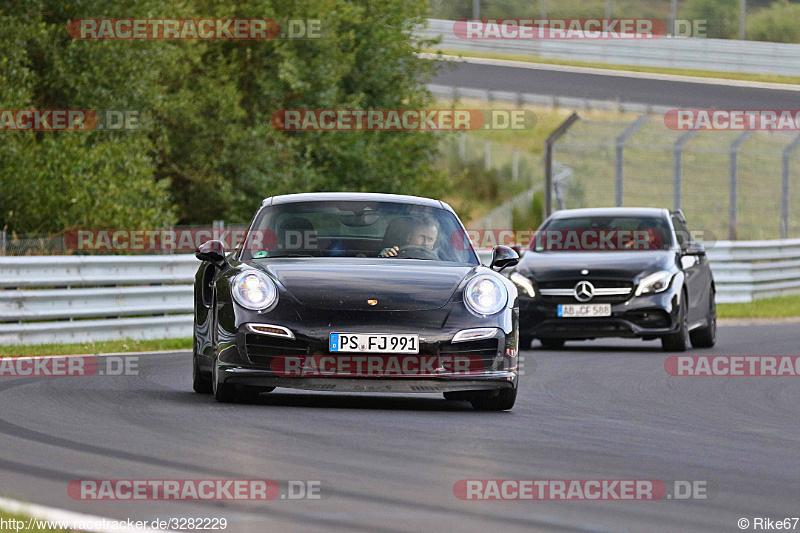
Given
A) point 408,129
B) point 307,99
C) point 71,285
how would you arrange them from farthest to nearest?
1. point 408,129
2. point 307,99
3. point 71,285

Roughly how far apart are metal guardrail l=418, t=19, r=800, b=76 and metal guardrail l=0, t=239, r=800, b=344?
81.7 feet

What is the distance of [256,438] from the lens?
7648mm

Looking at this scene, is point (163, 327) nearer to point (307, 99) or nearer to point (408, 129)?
point (307, 99)

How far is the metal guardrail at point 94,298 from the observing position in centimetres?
1499

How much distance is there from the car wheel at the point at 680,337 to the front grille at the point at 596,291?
24.5 inches

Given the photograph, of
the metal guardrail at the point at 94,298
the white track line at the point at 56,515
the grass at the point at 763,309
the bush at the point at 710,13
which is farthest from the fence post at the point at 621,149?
the bush at the point at 710,13

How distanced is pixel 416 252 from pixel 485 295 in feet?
2.89

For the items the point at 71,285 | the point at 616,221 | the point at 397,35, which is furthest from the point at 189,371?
the point at 397,35

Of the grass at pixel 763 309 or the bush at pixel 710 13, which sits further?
the bush at pixel 710 13

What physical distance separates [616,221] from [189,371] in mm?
6386

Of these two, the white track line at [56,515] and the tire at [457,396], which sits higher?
the white track line at [56,515]

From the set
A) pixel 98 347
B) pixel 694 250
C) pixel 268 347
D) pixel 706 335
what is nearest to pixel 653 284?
pixel 694 250

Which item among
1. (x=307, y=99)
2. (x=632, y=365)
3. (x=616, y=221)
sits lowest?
(x=632, y=365)

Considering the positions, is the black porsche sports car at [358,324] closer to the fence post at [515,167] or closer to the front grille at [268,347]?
the front grille at [268,347]
